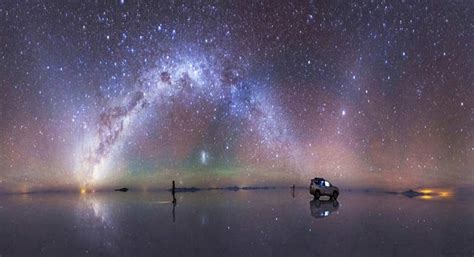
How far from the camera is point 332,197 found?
112 feet

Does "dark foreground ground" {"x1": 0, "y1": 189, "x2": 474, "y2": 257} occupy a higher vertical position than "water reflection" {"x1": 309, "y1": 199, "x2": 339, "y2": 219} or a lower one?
higher

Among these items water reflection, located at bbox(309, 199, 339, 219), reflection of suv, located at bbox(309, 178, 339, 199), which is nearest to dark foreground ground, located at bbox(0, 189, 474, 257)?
water reflection, located at bbox(309, 199, 339, 219)

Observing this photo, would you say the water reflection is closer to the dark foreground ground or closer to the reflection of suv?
the dark foreground ground

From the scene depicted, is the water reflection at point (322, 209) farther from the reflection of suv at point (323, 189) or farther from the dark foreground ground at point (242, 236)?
the reflection of suv at point (323, 189)

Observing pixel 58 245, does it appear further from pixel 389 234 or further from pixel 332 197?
pixel 332 197

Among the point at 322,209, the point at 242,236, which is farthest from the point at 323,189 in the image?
the point at 242,236

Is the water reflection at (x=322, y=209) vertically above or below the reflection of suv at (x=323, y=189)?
below

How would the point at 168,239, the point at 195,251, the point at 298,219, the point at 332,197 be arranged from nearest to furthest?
the point at 195,251 < the point at 168,239 < the point at 298,219 < the point at 332,197

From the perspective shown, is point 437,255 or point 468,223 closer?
point 437,255

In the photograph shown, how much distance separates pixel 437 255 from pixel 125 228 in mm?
10199

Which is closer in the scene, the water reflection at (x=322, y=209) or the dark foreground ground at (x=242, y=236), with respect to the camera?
the dark foreground ground at (x=242, y=236)

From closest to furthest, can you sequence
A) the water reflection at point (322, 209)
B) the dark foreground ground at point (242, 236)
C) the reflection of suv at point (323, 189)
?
the dark foreground ground at point (242, 236), the water reflection at point (322, 209), the reflection of suv at point (323, 189)

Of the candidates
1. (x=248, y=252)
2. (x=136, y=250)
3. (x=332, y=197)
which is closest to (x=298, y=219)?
(x=248, y=252)

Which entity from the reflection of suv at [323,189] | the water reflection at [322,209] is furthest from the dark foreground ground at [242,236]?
the reflection of suv at [323,189]
